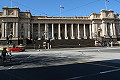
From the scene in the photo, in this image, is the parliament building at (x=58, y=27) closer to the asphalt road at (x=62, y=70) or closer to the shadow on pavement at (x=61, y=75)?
the asphalt road at (x=62, y=70)

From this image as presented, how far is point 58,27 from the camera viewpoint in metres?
73.0

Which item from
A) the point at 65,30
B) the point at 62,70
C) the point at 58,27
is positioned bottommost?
the point at 62,70

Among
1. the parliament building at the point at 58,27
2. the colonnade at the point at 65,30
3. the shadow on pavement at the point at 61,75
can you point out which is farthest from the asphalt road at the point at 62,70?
the colonnade at the point at 65,30

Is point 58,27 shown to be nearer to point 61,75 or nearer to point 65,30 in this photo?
point 65,30

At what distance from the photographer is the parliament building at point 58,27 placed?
64562 mm

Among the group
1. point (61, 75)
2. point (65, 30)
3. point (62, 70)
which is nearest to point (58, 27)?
point (65, 30)

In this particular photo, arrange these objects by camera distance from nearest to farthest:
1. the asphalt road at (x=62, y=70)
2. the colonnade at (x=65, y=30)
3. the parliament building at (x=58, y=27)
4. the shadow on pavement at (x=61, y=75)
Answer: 1. the shadow on pavement at (x=61, y=75)
2. the asphalt road at (x=62, y=70)
3. the parliament building at (x=58, y=27)
4. the colonnade at (x=65, y=30)

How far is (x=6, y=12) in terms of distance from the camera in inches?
2530

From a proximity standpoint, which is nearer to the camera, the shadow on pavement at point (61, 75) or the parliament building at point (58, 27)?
the shadow on pavement at point (61, 75)

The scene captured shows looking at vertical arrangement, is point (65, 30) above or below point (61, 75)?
above

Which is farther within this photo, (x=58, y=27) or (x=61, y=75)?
(x=58, y=27)

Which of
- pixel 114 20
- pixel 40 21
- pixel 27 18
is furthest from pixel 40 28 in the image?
pixel 114 20

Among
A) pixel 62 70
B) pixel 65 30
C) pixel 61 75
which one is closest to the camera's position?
pixel 61 75

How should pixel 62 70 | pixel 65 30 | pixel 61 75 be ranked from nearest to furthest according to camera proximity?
pixel 61 75, pixel 62 70, pixel 65 30
